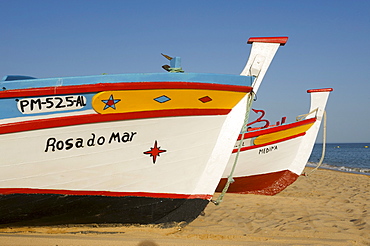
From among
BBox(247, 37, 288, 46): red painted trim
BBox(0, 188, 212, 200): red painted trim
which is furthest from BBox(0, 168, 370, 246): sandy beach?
BBox(247, 37, 288, 46): red painted trim

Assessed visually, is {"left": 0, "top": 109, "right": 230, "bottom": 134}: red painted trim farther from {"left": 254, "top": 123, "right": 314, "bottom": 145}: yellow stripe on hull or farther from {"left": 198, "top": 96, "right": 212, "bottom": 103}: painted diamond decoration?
{"left": 254, "top": 123, "right": 314, "bottom": 145}: yellow stripe on hull

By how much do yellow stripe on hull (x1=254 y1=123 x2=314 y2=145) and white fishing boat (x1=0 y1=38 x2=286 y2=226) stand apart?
3.89m

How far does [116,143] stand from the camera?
3494 mm

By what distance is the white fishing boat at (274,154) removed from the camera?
7590 mm

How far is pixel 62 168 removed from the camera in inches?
135

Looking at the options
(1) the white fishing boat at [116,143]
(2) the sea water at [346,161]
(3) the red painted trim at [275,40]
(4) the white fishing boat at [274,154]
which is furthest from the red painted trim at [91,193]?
(2) the sea water at [346,161]

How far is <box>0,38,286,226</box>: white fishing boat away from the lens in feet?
10.8

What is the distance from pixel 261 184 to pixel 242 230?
3.80 meters

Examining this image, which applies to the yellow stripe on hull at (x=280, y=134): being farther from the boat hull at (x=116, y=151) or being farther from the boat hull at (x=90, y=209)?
the boat hull at (x=90, y=209)

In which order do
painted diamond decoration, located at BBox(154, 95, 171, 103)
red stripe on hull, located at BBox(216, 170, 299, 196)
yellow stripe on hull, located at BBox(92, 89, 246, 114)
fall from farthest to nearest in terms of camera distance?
red stripe on hull, located at BBox(216, 170, 299, 196), painted diamond decoration, located at BBox(154, 95, 171, 103), yellow stripe on hull, located at BBox(92, 89, 246, 114)

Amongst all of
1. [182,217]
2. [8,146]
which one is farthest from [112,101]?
[182,217]

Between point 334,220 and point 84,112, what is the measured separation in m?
4.05

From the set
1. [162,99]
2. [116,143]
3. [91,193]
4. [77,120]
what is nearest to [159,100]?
[162,99]

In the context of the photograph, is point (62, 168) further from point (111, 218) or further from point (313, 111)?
point (313, 111)
